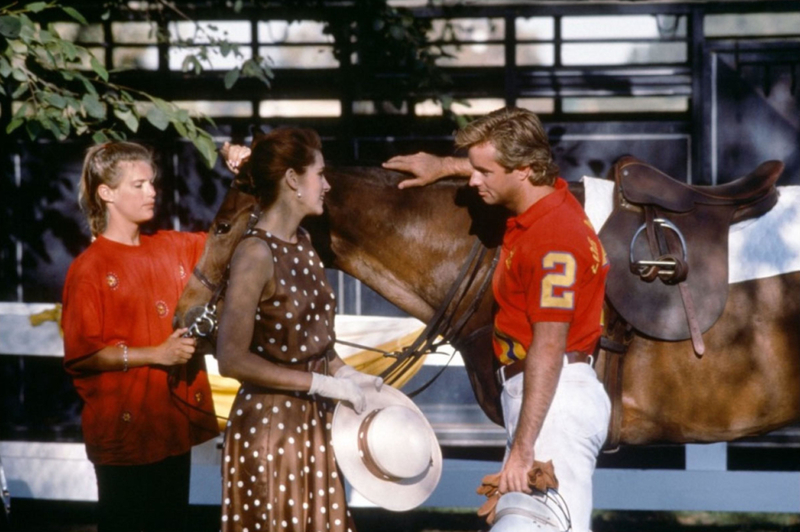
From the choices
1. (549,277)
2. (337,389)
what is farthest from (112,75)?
(549,277)

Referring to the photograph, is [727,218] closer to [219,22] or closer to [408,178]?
[408,178]

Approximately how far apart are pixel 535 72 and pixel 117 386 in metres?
3.45

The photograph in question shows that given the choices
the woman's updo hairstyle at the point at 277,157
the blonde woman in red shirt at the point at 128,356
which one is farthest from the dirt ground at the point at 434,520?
the woman's updo hairstyle at the point at 277,157

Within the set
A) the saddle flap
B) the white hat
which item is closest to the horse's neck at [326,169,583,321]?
the saddle flap

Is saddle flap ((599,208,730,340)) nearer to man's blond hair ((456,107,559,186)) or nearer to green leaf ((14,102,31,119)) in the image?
man's blond hair ((456,107,559,186))

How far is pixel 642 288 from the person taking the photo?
132 inches

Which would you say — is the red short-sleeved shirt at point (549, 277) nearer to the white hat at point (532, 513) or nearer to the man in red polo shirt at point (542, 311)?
the man in red polo shirt at point (542, 311)

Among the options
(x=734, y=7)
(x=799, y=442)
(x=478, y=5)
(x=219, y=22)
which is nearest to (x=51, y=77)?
(x=219, y=22)

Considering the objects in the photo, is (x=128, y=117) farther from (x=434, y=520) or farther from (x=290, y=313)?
(x=434, y=520)

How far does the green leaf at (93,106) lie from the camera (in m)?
3.96

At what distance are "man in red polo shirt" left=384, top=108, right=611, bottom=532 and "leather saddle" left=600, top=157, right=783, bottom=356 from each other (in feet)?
1.71

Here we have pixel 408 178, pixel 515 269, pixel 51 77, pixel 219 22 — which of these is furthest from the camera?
pixel 219 22

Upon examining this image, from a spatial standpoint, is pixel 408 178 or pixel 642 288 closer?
pixel 642 288

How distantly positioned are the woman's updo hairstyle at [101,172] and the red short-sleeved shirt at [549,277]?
54.8 inches
